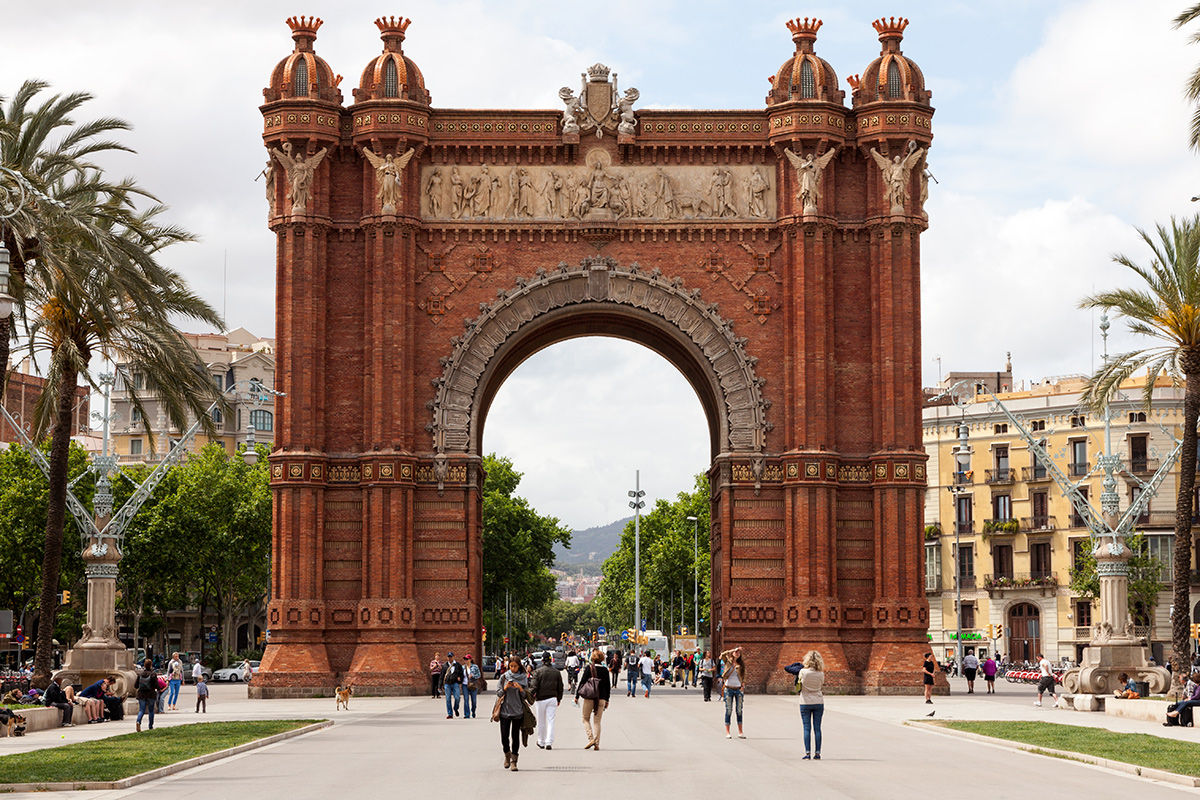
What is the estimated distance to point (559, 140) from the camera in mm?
46562

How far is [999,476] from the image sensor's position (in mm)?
85625

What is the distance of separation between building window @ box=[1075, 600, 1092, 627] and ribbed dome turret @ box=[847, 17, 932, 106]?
41356mm

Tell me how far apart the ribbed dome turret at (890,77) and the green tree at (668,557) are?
50260 millimetres

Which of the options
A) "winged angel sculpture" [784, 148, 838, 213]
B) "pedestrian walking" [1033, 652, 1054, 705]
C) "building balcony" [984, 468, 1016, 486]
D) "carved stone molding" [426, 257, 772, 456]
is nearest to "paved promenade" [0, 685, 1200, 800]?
"pedestrian walking" [1033, 652, 1054, 705]

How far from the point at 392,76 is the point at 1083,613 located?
49.6m

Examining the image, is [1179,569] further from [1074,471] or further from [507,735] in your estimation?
[1074,471]

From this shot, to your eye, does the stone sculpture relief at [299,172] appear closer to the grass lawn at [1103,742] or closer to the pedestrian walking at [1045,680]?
the pedestrian walking at [1045,680]

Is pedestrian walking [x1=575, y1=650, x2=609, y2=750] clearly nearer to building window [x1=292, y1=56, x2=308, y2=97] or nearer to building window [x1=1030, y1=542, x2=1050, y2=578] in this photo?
building window [x1=292, y1=56, x2=308, y2=97]

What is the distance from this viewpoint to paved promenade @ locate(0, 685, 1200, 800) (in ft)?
62.1

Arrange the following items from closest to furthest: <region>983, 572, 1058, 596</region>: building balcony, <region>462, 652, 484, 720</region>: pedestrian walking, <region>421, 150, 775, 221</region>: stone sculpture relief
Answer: <region>462, 652, 484, 720</region>: pedestrian walking, <region>421, 150, 775, 221</region>: stone sculpture relief, <region>983, 572, 1058, 596</region>: building balcony

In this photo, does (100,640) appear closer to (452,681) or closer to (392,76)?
(452,681)

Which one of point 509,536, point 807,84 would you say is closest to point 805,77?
point 807,84

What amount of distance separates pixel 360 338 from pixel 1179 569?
22535 millimetres

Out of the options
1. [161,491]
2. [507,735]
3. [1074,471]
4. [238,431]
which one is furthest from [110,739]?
[238,431]
